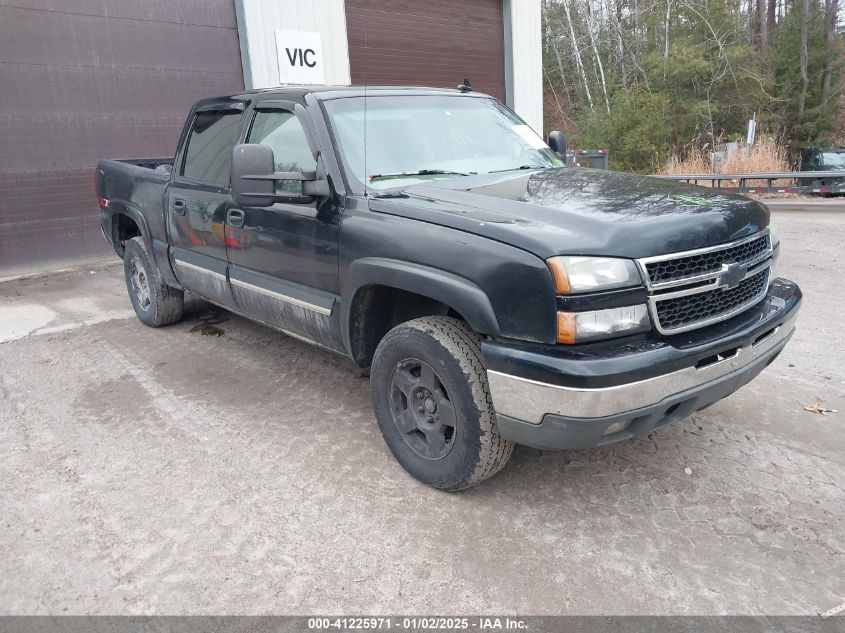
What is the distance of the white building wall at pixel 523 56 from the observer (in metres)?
14.0

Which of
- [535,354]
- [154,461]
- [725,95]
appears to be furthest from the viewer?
[725,95]

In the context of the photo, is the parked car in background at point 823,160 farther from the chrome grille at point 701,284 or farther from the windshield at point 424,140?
the chrome grille at point 701,284

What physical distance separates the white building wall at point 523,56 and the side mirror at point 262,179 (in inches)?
450

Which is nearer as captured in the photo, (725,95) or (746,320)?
(746,320)

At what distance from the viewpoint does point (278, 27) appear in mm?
10609

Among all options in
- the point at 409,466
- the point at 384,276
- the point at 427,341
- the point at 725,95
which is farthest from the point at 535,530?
the point at 725,95

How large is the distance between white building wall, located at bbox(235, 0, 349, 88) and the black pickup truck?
638 cm

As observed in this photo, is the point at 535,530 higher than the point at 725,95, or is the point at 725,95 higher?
the point at 725,95

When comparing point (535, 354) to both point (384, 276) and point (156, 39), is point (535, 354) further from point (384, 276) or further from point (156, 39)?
point (156, 39)

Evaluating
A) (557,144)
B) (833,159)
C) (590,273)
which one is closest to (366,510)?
(590,273)

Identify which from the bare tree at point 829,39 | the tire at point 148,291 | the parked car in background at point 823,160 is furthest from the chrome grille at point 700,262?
the bare tree at point 829,39

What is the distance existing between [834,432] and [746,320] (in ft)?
3.89

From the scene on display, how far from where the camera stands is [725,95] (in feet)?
83.6

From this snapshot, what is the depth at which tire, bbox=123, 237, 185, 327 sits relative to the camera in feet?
18.9
